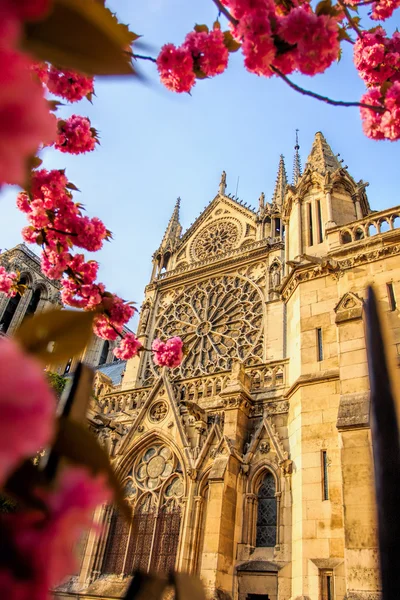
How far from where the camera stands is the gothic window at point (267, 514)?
31.4 feet

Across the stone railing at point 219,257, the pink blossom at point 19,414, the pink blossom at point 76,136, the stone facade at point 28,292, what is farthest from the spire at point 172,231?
the pink blossom at point 19,414

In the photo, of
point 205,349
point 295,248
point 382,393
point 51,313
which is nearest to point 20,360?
point 51,313

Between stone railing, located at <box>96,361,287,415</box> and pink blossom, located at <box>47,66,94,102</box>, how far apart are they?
899 cm

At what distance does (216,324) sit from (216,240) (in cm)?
566

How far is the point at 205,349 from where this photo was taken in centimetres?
1825

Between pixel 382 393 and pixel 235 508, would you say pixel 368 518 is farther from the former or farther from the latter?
pixel 382 393

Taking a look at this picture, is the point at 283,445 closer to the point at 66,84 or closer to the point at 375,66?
the point at 375,66

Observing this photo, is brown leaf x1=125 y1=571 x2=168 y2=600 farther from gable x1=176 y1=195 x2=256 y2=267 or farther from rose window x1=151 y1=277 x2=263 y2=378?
gable x1=176 y1=195 x2=256 y2=267

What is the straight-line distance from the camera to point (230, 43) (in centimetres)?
344

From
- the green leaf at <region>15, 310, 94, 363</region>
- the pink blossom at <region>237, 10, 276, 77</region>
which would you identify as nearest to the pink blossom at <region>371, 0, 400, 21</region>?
the pink blossom at <region>237, 10, 276, 77</region>

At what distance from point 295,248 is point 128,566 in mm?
9293

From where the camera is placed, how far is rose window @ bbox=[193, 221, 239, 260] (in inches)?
869

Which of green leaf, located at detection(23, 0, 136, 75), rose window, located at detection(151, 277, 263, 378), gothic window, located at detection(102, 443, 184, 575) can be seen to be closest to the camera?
green leaf, located at detection(23, 0, 136, 75)

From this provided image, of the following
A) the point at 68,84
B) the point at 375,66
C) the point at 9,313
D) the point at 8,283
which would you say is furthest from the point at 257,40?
the point at 9,313
